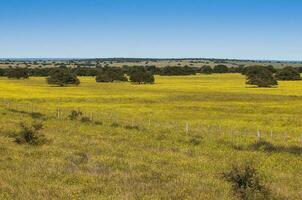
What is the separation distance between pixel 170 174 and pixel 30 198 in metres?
6.24

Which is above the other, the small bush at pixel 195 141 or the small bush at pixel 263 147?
the small bush at pixel 263 147

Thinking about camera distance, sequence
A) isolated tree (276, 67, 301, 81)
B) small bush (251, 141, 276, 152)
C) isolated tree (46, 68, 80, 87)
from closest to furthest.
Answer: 1. small bush (251, 141, 276, 152)
2. isolated tree (46, 68, 80, 87)
3. isolated tree (276, 67, 301, 81)

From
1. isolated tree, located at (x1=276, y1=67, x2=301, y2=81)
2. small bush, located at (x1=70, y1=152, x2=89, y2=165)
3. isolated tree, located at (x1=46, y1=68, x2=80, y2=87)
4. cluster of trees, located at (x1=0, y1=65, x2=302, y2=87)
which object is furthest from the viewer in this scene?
isolated tree, located at (x1=276, y1=67, x2=301, y2=81)

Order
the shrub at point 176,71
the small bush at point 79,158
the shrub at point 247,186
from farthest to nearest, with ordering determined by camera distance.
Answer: the shrub at point 176,71 < the small bush at point 79,158 < the shrub at point 247,186

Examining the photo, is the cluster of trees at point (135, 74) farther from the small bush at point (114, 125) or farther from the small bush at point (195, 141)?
the small bush at point (195, 141)

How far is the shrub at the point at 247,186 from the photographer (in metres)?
14.6

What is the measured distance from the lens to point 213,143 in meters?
29.3

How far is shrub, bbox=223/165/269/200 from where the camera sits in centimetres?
1463

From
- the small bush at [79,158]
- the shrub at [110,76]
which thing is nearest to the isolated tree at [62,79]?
the shrub at [110,76]

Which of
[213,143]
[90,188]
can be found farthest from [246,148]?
[90,188]

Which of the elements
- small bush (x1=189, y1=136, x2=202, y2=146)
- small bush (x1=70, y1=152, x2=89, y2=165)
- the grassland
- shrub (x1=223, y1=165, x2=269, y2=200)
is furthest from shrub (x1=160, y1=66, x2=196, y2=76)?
shrub (x1=223, y1=165, x2=269, y2=200)

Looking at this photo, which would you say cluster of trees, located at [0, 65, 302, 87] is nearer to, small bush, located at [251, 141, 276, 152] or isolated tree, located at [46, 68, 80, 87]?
isolated tree, located at [46, 68, 80, 87]

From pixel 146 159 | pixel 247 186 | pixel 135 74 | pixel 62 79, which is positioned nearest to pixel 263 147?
pixel 146 159

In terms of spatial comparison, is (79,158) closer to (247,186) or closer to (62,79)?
(247,186)
